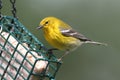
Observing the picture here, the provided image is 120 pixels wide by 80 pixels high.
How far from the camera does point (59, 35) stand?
38.6ft

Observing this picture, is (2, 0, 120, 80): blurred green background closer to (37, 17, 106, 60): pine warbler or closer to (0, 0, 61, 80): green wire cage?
(37, 17, 106, 60): pine warbler

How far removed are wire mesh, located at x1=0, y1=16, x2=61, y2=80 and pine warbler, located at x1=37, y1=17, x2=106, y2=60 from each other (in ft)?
3.52

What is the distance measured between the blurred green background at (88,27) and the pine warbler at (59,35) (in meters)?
3.80

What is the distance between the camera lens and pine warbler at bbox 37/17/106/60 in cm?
1159

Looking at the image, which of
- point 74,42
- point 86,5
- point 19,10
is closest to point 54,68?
point 74,42

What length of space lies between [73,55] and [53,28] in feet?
16.1

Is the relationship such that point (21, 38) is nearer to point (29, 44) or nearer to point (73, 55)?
point (29, 44)

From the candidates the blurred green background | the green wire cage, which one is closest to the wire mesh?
the green wire cage

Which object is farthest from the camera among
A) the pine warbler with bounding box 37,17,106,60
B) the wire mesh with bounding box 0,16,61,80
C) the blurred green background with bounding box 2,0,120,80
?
the blurred green background with bounding box 2,0,120,80

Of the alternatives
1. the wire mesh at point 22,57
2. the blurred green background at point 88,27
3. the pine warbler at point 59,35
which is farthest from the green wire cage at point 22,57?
the blurred green background at point 88,27

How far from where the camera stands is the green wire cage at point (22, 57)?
32.8 feet

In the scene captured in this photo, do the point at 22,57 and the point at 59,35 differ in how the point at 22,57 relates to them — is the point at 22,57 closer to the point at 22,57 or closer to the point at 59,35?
the point at 22,57

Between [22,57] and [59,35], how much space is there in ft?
5.59

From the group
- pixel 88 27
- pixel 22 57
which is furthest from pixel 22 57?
pixel 88 27
